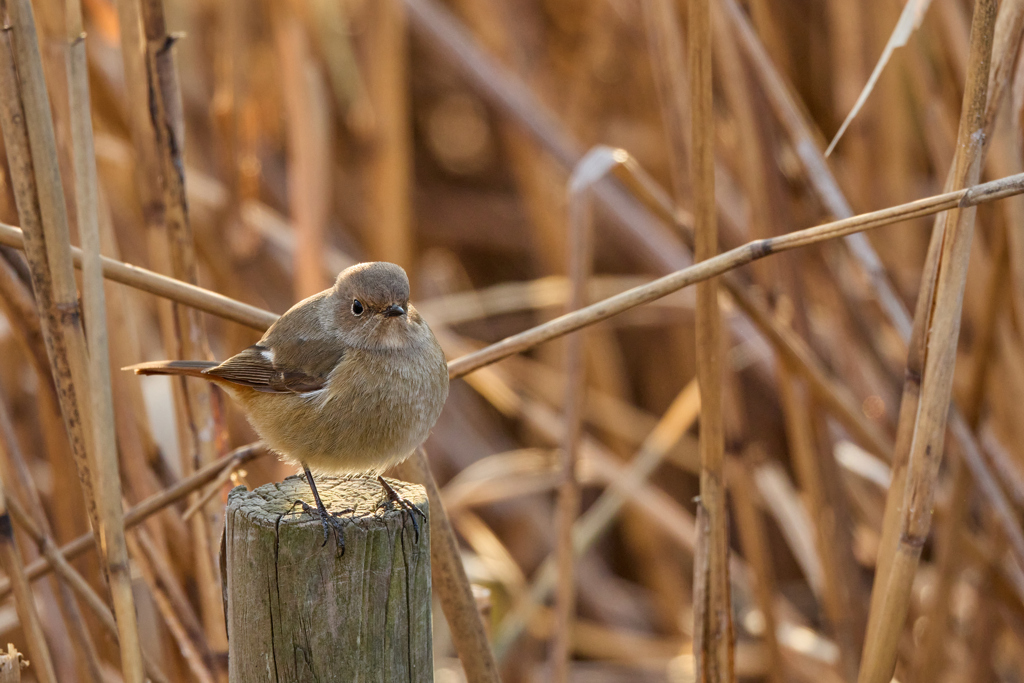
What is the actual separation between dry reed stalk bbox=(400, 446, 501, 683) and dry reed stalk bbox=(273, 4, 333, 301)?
4.81ft

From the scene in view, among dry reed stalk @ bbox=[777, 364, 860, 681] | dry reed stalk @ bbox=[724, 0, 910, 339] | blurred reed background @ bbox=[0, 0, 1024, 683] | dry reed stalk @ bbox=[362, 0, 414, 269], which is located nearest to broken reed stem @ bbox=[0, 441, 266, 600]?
blurred reed background @ bbox=[0, 0, 1024, 683]

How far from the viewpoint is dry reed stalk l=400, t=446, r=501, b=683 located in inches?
63.4

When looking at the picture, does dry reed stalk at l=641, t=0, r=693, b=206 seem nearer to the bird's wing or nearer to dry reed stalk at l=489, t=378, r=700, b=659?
dry reed stalk at l=489, t=378, r=700, b=659

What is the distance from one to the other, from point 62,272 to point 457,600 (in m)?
0.80

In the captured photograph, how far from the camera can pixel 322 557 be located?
1.23 meters

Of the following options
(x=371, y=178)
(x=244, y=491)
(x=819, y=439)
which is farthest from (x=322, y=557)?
(x=371, y=178)

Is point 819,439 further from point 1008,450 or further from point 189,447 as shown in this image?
point 189,447

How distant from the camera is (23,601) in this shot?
142 cm

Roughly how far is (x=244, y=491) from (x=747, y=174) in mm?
1397

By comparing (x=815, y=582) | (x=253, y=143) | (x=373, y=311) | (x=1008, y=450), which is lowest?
(x=815, y=582)

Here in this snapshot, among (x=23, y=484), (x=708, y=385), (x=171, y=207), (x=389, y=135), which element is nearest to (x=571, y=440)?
(x=708, y=385)

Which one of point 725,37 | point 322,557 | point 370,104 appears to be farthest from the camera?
point 370,104

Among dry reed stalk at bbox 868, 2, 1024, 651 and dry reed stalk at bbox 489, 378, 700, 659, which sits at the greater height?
dry reed stalk at bbox 868, 2, 1024, 651

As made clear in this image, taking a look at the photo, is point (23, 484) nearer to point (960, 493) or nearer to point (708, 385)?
point (708, 385)
